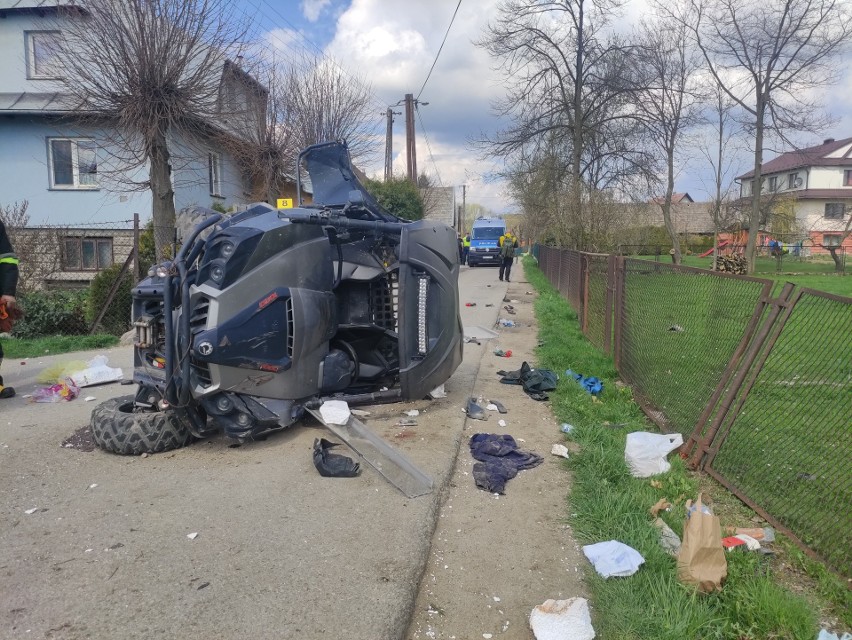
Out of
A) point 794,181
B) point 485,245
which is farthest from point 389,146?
point 794,181

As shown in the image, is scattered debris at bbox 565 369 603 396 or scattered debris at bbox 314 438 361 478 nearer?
scattered debris at bbox 314 438 361 478

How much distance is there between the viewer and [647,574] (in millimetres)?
3146

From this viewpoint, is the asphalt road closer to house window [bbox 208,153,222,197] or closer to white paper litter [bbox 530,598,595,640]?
white paper litter [bbox 530,598,595,640]

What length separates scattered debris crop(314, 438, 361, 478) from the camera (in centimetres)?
431

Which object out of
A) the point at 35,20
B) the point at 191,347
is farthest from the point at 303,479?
the point at 35,20

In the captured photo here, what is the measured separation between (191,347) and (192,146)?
384 inches

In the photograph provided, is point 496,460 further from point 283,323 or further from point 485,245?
point 485,245

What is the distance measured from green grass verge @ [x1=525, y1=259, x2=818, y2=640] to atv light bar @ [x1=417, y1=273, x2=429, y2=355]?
1506mm

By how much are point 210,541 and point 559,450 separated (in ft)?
8.95

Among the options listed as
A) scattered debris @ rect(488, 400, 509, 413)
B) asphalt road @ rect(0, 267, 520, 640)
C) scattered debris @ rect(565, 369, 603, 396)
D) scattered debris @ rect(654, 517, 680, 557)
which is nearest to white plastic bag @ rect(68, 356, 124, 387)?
asphalt road @ rect(0, 267, 520, 640)

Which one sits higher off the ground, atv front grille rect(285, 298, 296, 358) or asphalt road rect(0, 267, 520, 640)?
atv front grille rect(285, 298, 296, 358)

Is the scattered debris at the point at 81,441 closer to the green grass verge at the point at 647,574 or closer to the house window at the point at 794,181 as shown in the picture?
the green grass verge at the point at 647,574

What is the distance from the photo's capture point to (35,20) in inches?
740

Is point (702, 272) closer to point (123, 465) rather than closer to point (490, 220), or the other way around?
point (123, 465)
